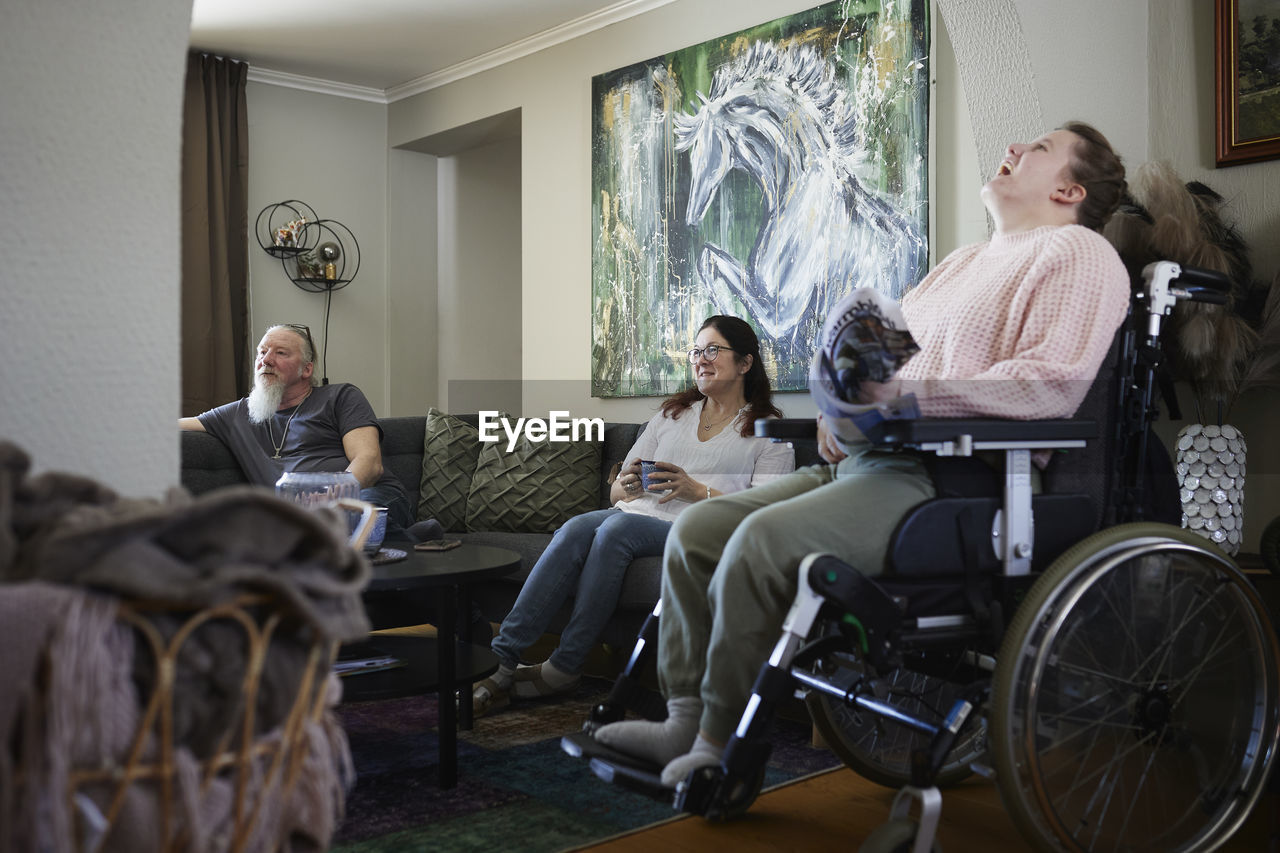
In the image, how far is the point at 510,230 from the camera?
5672 millimetres

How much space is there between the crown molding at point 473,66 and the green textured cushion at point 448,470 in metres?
1.69

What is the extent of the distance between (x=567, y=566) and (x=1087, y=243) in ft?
4.82

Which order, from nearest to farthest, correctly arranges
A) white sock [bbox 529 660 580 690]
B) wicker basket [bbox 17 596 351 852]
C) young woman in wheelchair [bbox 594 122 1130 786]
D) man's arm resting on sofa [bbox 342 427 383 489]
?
wicker basket [bbox 17 596 351 852]
young woman in wheelchair [bbox 594 122 1130 786]
white sock [bbox 529 660 580 690]
man's arm resting on sofa [bbox 342 427 383 489]

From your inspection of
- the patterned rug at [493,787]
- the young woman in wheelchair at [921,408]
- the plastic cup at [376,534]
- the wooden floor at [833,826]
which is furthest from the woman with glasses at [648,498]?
the young woman in wheelchair at [921,408]

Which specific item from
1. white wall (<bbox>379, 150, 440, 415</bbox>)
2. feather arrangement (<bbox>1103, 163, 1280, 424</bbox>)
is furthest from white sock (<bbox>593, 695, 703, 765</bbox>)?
white wall (<bbox>379, 150, 440, 415</bbox>)

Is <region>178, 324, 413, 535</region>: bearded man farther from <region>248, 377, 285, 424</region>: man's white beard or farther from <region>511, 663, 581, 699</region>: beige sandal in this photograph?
<region>511, 663, 581, 699</region>: beige sandal

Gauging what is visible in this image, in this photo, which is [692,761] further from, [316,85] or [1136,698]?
[316,85]

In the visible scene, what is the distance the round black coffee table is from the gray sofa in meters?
0.38

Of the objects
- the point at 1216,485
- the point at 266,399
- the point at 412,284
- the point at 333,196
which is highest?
the point at 333,196

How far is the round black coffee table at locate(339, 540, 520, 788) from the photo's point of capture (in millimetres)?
2055

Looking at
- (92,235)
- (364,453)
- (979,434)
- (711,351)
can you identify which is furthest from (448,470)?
(92,235)

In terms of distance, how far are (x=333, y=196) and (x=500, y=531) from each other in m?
2.47

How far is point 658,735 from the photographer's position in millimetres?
1604

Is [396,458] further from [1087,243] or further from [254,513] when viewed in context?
[254,513]
